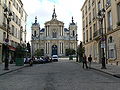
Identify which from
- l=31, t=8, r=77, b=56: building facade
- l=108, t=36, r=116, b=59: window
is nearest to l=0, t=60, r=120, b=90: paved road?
l=108, t=36, r=116, b=59: window

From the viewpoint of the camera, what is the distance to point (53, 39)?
105312 mm

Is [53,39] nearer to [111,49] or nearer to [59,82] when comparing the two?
[111,49]

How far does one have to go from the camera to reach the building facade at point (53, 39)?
10380cm

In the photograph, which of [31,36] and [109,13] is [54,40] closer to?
[31,36]

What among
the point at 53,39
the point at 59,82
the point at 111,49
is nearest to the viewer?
the point at 59,82

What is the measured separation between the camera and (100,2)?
1396 inches

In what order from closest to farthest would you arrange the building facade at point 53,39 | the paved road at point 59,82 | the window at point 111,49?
the paved road at point 59,82
the window at point 111,49
the building facade at point 53,39

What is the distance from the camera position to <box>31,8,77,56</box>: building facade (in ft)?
341

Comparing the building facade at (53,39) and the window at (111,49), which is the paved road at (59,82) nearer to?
the window at (111,49)

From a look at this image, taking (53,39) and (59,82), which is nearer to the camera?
(59,82)

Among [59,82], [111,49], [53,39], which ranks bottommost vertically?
[59,82]

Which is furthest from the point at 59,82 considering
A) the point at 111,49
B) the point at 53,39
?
the point at 53,39

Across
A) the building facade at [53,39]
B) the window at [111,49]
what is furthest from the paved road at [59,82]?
the building facade at [53,39]

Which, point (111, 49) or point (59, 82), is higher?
point (111, 49)
